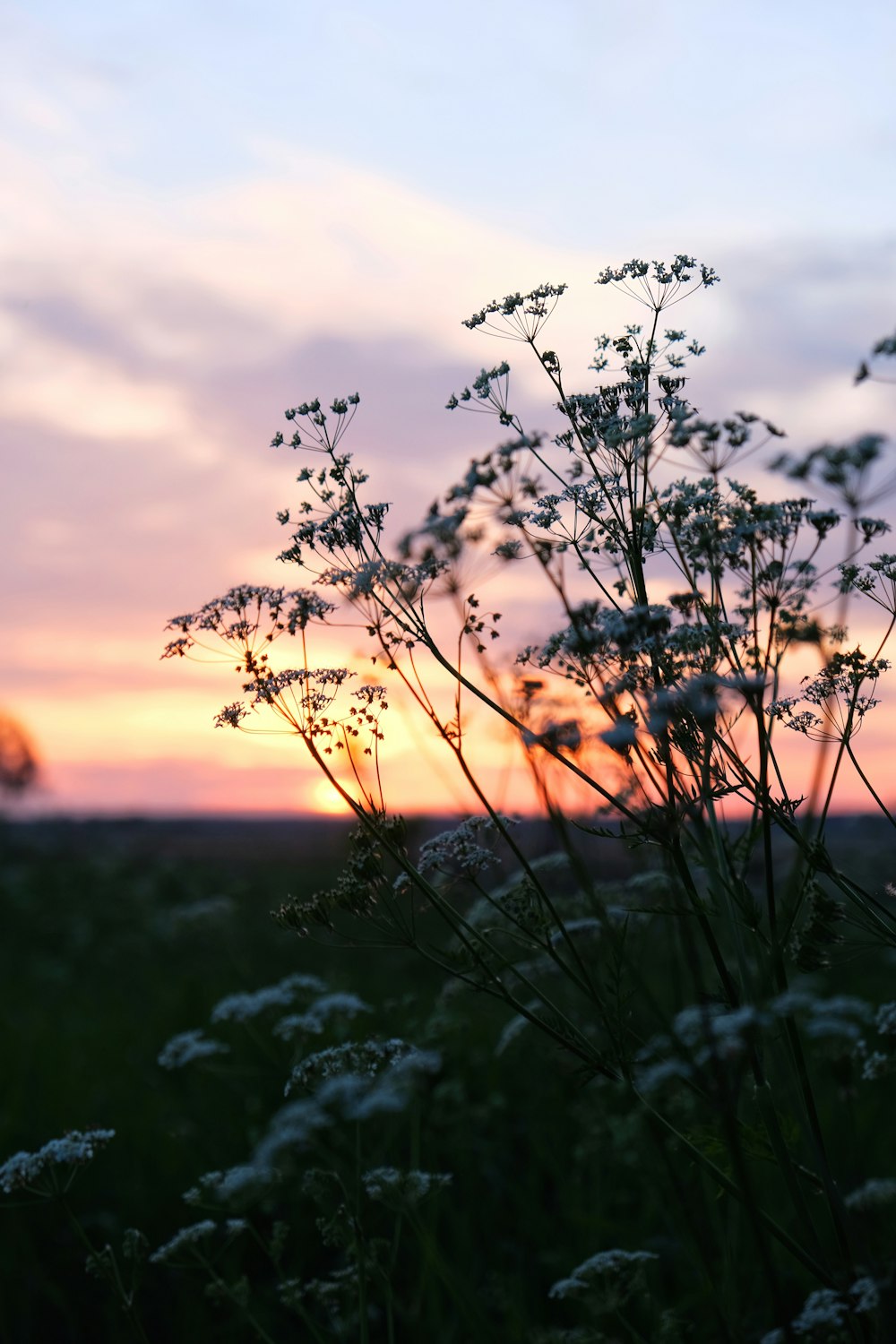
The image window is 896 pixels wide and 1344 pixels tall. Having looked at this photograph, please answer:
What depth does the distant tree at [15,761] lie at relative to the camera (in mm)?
61250

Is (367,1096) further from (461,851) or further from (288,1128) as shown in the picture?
(461,851)

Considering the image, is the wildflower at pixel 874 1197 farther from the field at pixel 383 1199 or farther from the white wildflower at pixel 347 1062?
the white wildflower at pixel 347 1062

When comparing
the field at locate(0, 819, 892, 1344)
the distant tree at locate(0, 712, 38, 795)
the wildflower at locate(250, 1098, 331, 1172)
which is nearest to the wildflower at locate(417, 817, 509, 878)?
the field at locate(0, 819, 892, 1344)

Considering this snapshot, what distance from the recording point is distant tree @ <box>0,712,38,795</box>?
201 feet

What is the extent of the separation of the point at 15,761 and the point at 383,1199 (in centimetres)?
6188

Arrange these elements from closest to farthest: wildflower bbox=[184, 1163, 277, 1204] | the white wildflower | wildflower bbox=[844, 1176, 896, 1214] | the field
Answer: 1. wildflower bbox=[184, 1163, 277, 1204]
2. the white wildflower
3. wildflower bbox=[844, 1176, 896, 1214]
4. the field

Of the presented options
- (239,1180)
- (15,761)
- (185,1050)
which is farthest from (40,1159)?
(15,761)

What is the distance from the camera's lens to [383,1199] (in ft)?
16.1

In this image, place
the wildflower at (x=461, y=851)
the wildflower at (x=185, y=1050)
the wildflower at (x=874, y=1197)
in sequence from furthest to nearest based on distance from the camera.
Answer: the wildflower at (x=185, y=1050), the wildflower at (x=874, y=1197), the wildflower at (x=461, y=851)

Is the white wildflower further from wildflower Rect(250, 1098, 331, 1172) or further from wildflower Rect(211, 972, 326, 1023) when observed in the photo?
wildflower Rect(211, 972, 326, 1023)

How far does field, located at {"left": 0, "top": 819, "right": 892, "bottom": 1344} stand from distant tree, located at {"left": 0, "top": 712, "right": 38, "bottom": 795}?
5155cm

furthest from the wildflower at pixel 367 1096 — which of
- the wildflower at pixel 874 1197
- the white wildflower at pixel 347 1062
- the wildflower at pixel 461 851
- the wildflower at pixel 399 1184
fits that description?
the wildflower at pixel 874 1197

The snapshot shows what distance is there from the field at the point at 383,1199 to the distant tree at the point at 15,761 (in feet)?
169

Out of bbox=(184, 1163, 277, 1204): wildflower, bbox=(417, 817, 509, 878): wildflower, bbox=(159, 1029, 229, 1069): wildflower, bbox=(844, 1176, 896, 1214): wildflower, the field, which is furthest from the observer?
bbox=(159, 1029, 229, 1069): wildflower
